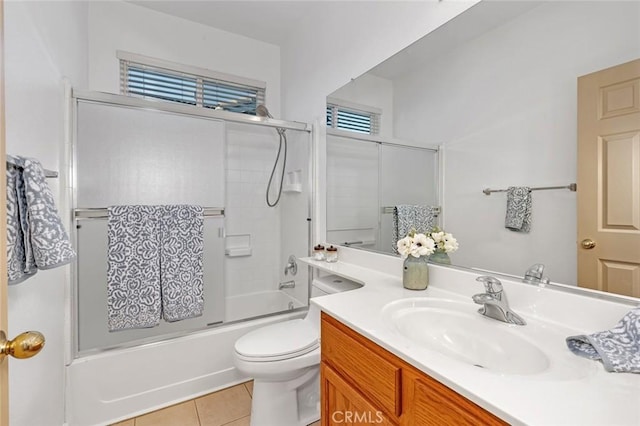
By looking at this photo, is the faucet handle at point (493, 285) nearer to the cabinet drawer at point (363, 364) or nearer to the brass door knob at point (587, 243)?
the brass door knob at point (587, 243)

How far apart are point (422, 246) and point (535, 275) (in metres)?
0.38

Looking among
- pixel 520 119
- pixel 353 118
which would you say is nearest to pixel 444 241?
pixel 520 119

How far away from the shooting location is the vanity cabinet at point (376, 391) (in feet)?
2.02

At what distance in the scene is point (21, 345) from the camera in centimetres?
49

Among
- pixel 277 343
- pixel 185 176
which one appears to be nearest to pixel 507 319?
pixel 277 343

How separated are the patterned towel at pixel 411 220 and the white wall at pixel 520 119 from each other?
0.09 metres

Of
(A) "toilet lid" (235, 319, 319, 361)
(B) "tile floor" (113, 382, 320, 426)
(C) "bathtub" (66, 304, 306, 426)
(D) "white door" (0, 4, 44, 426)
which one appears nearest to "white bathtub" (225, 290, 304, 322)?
(C) "bathtub" (66, 304, 306, 426)

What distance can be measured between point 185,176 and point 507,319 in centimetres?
204

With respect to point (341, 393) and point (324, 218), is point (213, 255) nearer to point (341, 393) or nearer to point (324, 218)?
point (324, 218)

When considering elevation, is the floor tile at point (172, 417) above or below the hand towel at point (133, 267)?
below

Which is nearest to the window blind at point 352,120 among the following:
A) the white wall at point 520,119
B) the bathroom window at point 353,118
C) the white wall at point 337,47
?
the bathroom window at point 353,118

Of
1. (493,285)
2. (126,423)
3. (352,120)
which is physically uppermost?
(352,120)

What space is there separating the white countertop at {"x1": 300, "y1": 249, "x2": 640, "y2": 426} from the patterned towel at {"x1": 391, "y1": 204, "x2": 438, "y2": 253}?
0.70 feet

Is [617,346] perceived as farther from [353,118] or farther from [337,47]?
[337,47]
